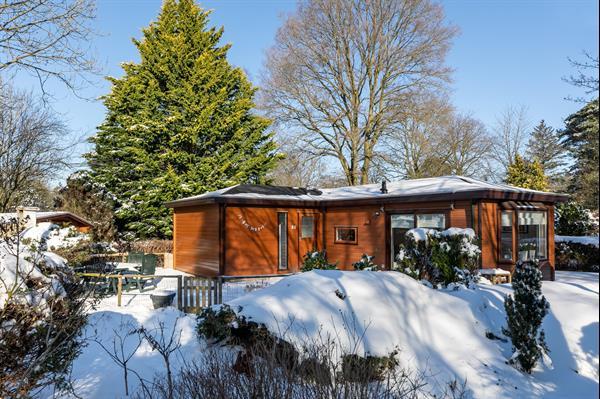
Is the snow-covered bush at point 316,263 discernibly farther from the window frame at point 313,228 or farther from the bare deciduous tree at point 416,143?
the bare deciduous tree at point 416,143

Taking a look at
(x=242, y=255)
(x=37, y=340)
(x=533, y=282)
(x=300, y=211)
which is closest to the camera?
(x=37, y=340)

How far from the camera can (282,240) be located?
47.0 ft

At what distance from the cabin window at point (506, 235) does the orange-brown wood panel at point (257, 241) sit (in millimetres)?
6357

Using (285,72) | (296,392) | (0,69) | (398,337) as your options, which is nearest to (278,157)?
(285,72)

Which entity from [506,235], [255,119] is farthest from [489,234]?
[255,119]

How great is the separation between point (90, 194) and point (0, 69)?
1475 cm

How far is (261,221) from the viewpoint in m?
13.9

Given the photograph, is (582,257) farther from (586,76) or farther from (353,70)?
(353,70)

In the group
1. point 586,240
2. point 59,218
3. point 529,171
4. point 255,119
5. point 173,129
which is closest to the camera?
point 586,240

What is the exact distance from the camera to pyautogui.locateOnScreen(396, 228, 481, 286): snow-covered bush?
695 cm

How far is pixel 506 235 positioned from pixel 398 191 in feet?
10.5

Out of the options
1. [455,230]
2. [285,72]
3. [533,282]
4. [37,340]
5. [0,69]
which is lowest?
[37,340]

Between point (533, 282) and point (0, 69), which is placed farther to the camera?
point (0, 69)

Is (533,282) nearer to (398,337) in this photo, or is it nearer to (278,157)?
(398,337)
